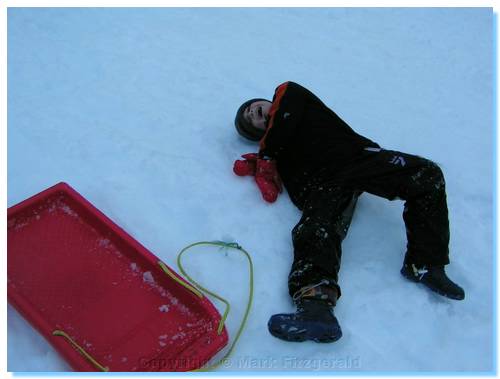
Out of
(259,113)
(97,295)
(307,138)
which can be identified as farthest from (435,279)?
(97,295)

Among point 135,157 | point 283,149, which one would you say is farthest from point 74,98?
point 283,149

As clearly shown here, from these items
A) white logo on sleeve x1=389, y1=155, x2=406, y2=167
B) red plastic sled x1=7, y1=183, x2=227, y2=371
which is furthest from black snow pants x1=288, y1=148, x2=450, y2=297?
red plastic sled x1=7, y1=183, x2=227, y2=371

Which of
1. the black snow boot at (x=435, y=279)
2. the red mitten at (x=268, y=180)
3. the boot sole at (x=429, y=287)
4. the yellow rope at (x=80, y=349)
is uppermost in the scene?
the red mitten at (x=268, y=180)

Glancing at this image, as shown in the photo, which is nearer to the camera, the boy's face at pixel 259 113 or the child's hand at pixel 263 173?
the child's hand at pixel 263 173

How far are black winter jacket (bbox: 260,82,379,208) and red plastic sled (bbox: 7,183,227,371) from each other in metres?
0.61

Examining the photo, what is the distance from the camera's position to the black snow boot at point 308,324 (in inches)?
55.1

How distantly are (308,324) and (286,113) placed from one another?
0.76 meters

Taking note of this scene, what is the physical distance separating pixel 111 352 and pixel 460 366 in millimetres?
1014

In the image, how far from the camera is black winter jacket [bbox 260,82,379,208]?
1.75 meters

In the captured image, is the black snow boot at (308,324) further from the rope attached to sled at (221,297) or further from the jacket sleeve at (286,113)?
the jacket sleeve at (286,113)

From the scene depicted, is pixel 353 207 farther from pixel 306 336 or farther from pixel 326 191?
pixel 306 336

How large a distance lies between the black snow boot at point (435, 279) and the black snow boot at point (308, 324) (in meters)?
0.34

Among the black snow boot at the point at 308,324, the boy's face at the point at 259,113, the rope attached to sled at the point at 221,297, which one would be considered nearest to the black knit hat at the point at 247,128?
the boy's face at the point at 259,113

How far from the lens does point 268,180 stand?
186 centimetres
